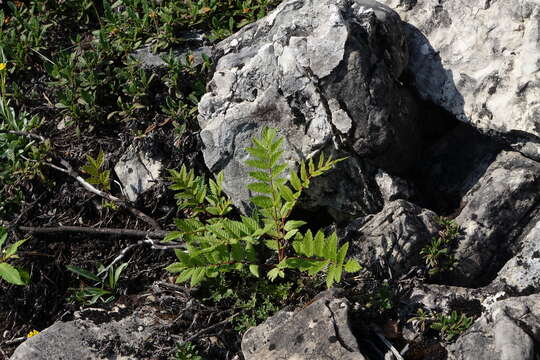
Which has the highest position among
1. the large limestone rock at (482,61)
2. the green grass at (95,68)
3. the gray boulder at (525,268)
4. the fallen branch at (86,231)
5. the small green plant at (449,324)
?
the large limestone rock at (482,61)

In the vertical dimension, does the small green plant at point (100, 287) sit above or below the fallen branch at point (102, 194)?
below

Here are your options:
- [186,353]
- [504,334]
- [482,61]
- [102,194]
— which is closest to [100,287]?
[102,194]

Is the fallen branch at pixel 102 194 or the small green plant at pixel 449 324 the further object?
the fallen branch at pixel 102 194

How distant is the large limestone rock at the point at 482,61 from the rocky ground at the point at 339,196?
0.04 ft

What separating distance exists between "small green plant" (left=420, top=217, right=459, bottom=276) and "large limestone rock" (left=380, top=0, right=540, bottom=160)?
2.71ft

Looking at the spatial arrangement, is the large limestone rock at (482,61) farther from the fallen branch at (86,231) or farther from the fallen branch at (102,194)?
the fallen branch at (86,231)

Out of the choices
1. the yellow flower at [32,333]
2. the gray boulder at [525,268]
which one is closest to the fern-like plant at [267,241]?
the gray boulder at [525,268]

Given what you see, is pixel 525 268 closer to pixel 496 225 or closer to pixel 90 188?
pixel 496 225

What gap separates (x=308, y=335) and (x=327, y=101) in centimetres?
172

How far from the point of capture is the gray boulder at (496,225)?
15.0ft

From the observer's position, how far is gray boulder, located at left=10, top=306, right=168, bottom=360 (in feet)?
14.4

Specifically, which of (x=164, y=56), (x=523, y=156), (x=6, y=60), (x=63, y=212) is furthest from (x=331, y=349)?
(x=6, y=60)

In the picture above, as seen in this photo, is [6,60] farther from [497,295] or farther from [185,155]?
[497,295]

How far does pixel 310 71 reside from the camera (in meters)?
4.73
